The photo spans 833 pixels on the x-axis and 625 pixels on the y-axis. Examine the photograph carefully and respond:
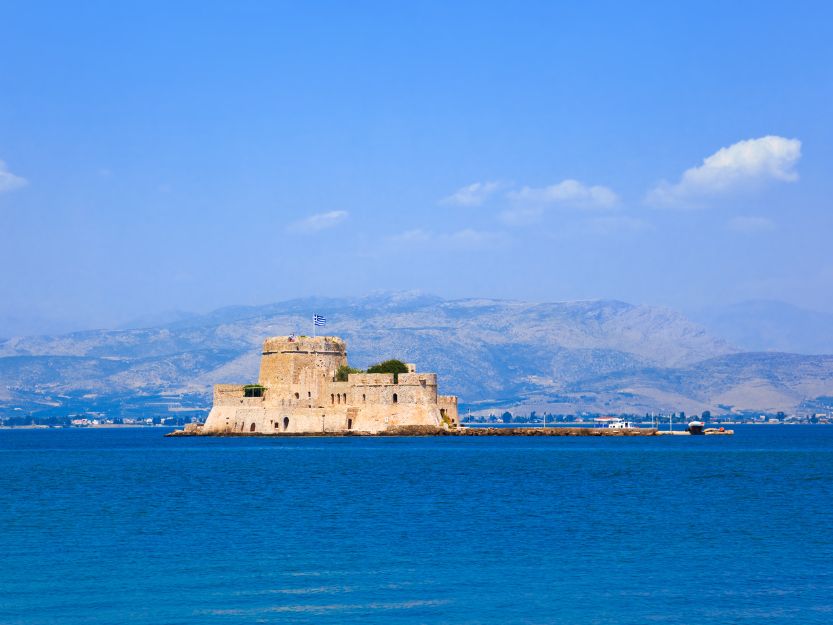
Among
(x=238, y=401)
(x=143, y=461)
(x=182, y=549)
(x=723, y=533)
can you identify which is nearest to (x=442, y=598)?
(x=182, y=549)

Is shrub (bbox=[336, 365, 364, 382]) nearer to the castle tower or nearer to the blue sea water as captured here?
the castle tower

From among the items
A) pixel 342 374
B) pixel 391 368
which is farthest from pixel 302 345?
pixel 391 368

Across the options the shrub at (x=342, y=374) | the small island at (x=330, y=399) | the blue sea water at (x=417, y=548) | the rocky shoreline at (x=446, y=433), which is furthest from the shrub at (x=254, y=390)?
the blue sea water at (x=417, y=548)

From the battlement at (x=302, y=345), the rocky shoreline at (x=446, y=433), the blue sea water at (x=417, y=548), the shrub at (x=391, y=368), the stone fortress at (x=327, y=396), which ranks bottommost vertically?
the blue sea water at (x=417, y=548)

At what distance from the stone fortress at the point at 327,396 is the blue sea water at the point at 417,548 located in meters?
29.6

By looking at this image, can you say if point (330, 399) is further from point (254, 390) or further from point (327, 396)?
point (254, 390)

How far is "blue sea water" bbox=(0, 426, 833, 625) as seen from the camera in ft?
70.5

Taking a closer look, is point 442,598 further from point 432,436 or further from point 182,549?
point 432,436

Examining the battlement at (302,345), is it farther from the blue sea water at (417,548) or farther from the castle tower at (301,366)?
the blue sea water at (417,548)

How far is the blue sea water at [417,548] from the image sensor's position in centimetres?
2150

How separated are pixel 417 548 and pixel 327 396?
5664 cm

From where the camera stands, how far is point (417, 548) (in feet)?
91.1

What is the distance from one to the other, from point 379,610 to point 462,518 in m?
12.5

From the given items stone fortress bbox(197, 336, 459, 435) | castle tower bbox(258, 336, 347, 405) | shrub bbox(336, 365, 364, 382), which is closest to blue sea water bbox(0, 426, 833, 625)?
stone fortress bbox(197, 336, 459, 435)
